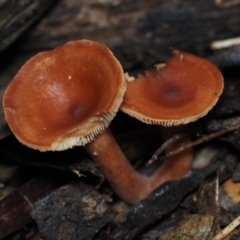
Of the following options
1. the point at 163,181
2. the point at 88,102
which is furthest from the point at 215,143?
the point at 88,102

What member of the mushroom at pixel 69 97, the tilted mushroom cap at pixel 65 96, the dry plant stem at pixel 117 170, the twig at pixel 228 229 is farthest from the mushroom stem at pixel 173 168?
the tilted mushroom cap at pixel 65 96

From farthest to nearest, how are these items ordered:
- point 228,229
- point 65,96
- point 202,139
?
1. point 202,139
2. point 65,96
3. point 228,229

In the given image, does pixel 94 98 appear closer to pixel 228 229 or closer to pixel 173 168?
pixel 173 168

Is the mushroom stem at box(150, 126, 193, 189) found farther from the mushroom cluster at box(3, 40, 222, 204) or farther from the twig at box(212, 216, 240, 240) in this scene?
the twig at box(212, 216, 240, 240)

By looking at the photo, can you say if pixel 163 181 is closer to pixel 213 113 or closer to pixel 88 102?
pixel 213 113

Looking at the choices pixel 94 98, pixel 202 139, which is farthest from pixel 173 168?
pixel 94 98

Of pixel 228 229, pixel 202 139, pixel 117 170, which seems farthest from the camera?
pixel 202 139

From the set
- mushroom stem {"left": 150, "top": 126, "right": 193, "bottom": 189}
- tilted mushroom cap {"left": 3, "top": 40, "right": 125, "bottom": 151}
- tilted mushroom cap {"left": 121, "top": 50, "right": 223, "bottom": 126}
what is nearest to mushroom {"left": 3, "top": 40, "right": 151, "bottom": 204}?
tilted mushroom cap {"left": 3, "top": 40, "right": 125, "bottom": 151}
